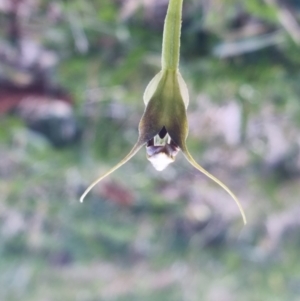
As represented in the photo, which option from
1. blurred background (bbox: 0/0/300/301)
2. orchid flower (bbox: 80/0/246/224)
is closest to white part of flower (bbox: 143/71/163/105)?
orchid flower (bbox: 80/0/246/224)

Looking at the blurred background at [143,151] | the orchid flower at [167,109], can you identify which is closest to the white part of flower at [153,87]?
the orchid flower at [167,109]

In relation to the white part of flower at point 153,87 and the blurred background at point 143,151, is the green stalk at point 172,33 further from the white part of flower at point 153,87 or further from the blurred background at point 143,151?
the blurred background at point 143,151

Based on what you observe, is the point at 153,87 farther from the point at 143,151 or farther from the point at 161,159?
the point at 143,151

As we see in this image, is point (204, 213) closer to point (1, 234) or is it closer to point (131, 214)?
point (131, 214)

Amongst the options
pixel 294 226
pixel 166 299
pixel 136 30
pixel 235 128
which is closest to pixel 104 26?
pixel 136 30

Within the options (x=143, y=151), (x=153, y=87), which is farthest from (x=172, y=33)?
(x=143, y=151)

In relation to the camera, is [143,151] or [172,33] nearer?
[172,33]

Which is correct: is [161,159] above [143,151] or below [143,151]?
below

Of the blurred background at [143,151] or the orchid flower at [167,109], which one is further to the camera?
the blurred background at [143,151]
